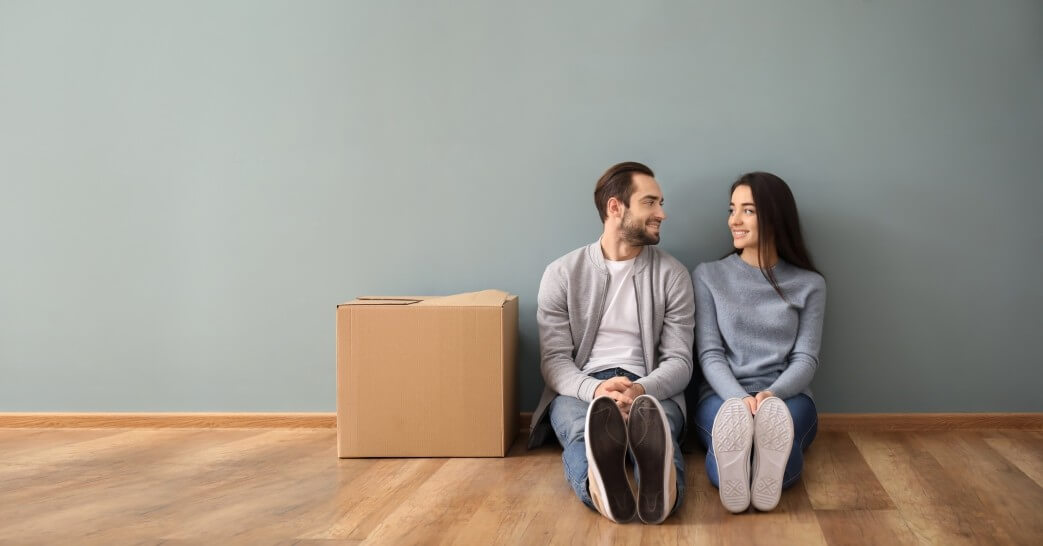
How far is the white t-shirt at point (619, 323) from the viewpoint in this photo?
7.60 ft

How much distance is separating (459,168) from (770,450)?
1333 mm

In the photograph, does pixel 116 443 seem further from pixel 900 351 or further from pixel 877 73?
pixel 877 73

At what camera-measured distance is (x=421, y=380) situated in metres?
2.22

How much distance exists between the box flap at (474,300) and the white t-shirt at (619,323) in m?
0.31

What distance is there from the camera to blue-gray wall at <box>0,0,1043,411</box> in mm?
2463

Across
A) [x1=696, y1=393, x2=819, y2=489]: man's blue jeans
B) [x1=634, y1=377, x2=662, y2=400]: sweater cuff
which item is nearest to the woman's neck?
[x1=696, y1=393, x2=819, y2=489]: man's blue jeans

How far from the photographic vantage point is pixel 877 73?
2.46 metres

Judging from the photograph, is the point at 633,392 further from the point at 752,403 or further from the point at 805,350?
the point at 805,350

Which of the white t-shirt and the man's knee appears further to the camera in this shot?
the white t-shirt

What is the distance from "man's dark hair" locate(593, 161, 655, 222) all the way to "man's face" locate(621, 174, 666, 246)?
2 centimetres

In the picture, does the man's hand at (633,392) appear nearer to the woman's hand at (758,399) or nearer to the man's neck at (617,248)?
the woman's hand at (758,399)

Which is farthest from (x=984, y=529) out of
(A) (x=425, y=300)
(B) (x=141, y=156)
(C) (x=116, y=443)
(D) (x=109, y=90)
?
(D) (x=109, y=90)

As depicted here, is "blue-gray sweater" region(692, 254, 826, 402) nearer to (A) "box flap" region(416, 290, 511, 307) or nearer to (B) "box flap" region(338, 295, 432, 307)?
(A) "box flap" region(416, 290, 511, 307)

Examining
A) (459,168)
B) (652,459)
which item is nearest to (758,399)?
(652,459)
